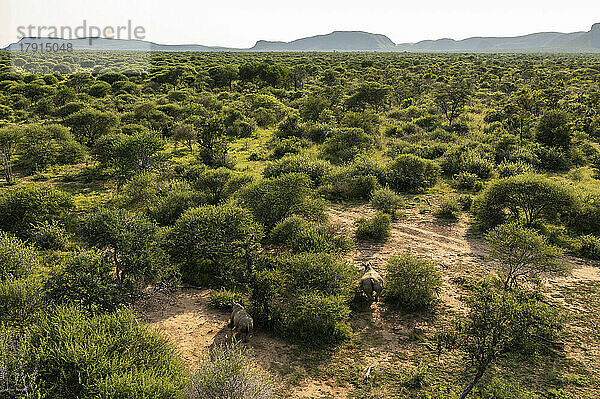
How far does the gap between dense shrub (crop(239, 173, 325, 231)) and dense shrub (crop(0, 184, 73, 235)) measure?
10.5 metres

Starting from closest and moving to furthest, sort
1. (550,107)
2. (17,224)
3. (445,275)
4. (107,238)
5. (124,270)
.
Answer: (124,270) < (107,238) < (445,275) < (17,224) < (550,107)

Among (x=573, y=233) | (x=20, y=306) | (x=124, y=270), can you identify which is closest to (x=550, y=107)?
(x=573, y=233)

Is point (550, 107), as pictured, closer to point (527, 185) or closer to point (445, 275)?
point (527, 185)

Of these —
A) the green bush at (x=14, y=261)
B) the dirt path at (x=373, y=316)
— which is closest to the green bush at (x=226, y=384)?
the dirt path at (x=373, y=316)

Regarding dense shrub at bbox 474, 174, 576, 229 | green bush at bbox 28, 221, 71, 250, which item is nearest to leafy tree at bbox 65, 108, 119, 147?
green bush at bbox 28, 221, 71, 250

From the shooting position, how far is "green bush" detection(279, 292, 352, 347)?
12.6m

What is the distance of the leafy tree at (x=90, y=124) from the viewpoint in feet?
114

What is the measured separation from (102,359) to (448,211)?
2024 cm

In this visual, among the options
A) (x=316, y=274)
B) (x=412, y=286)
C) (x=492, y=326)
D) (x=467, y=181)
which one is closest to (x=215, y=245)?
(x=316, y=274)

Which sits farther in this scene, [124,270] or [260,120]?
[260,120]

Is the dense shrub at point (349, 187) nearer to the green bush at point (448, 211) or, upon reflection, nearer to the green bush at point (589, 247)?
the green bush at point (448, 211)

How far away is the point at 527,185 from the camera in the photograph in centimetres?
1984

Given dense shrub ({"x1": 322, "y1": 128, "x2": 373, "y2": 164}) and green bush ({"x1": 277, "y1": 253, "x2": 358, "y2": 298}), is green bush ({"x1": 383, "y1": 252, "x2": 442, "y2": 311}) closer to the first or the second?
green bush ({"x1": 277, "y1": 253, "x2": 358, "y2": 298})

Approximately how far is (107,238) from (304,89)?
207 feet
